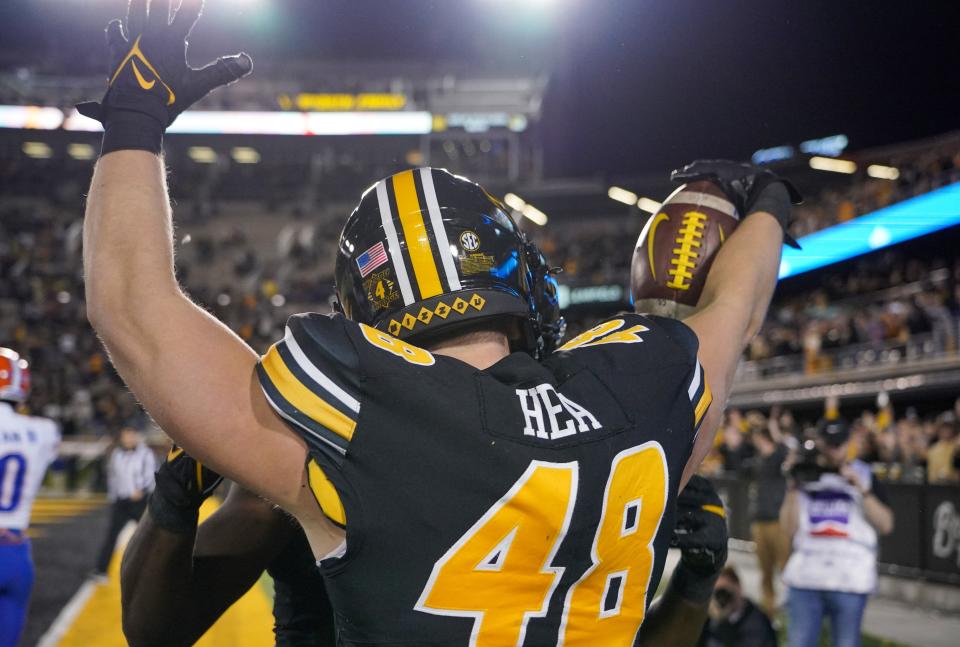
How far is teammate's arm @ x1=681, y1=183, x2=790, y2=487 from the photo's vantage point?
→ 1559 mm

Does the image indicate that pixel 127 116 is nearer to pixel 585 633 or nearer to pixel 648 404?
pixel 648 404

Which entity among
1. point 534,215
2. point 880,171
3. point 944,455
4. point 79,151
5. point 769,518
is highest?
point 79,151

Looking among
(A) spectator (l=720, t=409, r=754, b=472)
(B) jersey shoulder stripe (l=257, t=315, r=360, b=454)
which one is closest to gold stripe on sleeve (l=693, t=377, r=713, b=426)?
(B) jersey shoulder stripe (l=257, t=315, r=360, b=454)

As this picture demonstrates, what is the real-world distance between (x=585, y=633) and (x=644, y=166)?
3267 cm

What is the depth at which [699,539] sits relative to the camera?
79.0 inches

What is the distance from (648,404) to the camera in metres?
1.38

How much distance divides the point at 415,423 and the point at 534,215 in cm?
3568

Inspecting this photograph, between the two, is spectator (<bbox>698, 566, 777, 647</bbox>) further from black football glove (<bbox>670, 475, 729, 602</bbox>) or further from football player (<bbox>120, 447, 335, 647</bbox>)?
football player (<bbox>120, 447, 335, 647</bbox>)

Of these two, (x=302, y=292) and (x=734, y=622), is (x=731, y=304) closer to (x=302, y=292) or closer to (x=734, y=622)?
(x=734, y=622)

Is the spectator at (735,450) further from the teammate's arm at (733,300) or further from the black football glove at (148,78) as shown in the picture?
the black football glove at (148,78)

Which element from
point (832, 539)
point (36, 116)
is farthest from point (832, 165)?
point (36, 116)

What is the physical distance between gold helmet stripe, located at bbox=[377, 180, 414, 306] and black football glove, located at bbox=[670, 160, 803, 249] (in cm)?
81

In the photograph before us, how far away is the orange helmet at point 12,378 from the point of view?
577 centimetres

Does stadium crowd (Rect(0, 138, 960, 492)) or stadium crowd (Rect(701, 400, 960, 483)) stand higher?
stadium crowd (Rect(0, 138, 960, 492))
